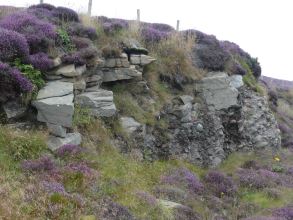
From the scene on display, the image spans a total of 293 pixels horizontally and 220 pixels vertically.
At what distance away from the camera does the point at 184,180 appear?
13.0 m

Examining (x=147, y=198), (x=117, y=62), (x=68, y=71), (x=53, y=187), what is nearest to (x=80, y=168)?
(x=53, y=187)

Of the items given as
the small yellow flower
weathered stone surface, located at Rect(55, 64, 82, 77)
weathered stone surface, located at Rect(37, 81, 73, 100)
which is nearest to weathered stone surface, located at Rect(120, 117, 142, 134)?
weathered stone surface, located at Rect(55, 64, 82, 77)

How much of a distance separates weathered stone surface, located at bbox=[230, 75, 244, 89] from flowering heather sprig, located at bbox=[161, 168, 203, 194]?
7173 millimetres

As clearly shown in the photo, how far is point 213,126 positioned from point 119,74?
173 inches

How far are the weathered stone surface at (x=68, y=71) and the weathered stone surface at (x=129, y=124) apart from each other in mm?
2283

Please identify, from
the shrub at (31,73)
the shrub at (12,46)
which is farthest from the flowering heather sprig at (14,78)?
the shrub at (12,46)

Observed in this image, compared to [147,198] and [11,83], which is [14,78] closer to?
[11,83]

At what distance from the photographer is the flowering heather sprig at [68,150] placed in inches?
431

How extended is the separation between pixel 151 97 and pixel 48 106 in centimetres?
538

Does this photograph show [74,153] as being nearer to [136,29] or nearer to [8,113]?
[8,113]

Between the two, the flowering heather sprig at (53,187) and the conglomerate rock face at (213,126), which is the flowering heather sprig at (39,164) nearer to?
the flowering heather sprig at (53,187)

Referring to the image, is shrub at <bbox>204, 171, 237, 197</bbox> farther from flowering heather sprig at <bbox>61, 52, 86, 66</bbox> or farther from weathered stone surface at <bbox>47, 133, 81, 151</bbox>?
flowering heather sprig at <bbox>61, 52, 86, 66</bbox>

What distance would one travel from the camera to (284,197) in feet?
43.8

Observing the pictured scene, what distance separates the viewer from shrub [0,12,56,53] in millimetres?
12992
